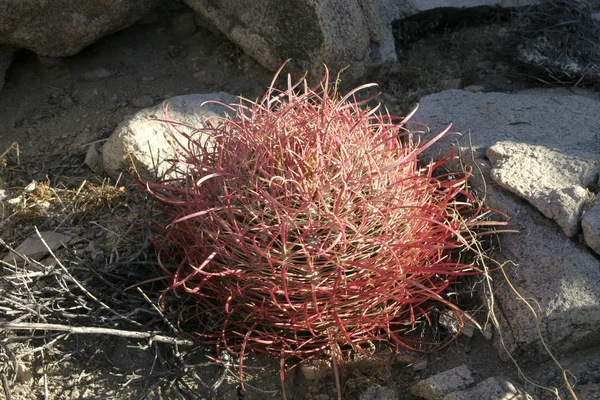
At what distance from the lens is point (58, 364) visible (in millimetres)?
2080

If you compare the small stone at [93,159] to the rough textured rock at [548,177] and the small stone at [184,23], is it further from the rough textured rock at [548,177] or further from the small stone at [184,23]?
the rough textured rock at [548,177]

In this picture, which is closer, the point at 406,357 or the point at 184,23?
the point at 406,357

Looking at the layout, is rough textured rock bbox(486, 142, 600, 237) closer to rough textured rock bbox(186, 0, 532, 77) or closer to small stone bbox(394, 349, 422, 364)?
small stone bbox(394, 349, 422, 364)

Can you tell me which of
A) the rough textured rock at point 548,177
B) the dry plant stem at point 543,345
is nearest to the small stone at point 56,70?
the rough textured rock at point 548,177

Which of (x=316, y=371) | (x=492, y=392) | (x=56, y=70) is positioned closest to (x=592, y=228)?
(x=492, y=392)

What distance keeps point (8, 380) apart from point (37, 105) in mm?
1585

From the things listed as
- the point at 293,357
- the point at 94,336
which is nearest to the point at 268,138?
the point at 293,357

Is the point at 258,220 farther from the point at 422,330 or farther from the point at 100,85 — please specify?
the point at 100,85

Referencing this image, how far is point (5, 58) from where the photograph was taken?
10.6 ft

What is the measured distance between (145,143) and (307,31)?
86 centimetres

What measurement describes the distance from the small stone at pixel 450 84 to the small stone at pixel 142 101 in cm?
129

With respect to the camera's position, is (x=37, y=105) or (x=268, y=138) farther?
(x=37, y=105)

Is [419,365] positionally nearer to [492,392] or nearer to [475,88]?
[492,392]

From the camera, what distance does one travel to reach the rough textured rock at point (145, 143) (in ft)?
8.63
